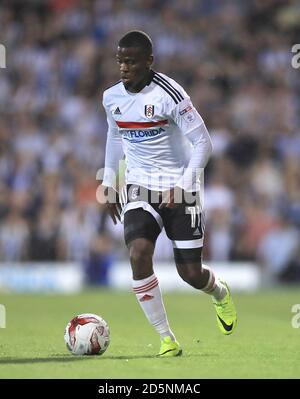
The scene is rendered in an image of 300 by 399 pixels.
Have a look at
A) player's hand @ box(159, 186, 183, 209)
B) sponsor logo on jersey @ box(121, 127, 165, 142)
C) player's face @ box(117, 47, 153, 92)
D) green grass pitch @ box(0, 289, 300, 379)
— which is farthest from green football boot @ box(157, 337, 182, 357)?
player's face @ box(117, 47, 153, 92)

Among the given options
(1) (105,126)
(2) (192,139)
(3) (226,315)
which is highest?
(1) (105,126)

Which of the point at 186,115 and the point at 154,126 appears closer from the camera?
the point at 186,115

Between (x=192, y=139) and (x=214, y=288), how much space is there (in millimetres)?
1363

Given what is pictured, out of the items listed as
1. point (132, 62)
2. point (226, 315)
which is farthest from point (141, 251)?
point (132, 62)

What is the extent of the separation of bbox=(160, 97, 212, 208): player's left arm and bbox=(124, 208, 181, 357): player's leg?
0.29 meters

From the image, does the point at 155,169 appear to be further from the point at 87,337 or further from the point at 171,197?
the point at 87,337

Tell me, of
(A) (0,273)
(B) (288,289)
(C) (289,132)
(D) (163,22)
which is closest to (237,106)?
(C) (289,132)

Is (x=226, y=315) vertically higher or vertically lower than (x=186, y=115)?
lower

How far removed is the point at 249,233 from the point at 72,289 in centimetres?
325

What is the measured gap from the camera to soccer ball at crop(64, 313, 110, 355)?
840 cm

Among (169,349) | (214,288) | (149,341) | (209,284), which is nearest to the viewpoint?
(169,349)

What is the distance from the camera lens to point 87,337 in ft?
27.5

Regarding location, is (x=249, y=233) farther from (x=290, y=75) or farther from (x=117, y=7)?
(x=117, y=7)

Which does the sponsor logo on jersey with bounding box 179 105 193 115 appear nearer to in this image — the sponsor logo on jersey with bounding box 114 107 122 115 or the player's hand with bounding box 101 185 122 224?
the sponsor logo on jersey with bounding box 114 107 122 115
